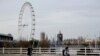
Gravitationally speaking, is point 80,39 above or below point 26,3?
below

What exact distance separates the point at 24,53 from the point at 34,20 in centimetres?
4344

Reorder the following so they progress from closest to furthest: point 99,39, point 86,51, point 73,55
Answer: point 73,55 < point 86,51 < point 99,39

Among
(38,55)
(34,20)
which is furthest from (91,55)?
(34,20)

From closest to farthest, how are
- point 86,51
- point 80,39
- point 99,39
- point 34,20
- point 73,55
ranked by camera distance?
1. point 73,55
2. point 86,51
3. point 34,20
4. point 99,39
5. point 80,39

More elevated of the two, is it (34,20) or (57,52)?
(34,20)

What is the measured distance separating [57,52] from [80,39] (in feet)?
304

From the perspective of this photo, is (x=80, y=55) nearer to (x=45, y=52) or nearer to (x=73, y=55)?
(x=73, y=55)

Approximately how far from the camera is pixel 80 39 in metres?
123

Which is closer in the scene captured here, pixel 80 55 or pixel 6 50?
pixel 80 55

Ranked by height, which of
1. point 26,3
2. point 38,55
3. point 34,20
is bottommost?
point 38,55

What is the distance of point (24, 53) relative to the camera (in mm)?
32688

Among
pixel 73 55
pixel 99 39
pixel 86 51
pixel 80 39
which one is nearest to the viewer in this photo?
pixel 73 55

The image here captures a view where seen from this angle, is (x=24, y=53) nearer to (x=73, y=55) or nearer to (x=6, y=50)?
(x=6, y=50)

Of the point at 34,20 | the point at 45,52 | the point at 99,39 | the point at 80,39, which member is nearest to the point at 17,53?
the point at 45,52
